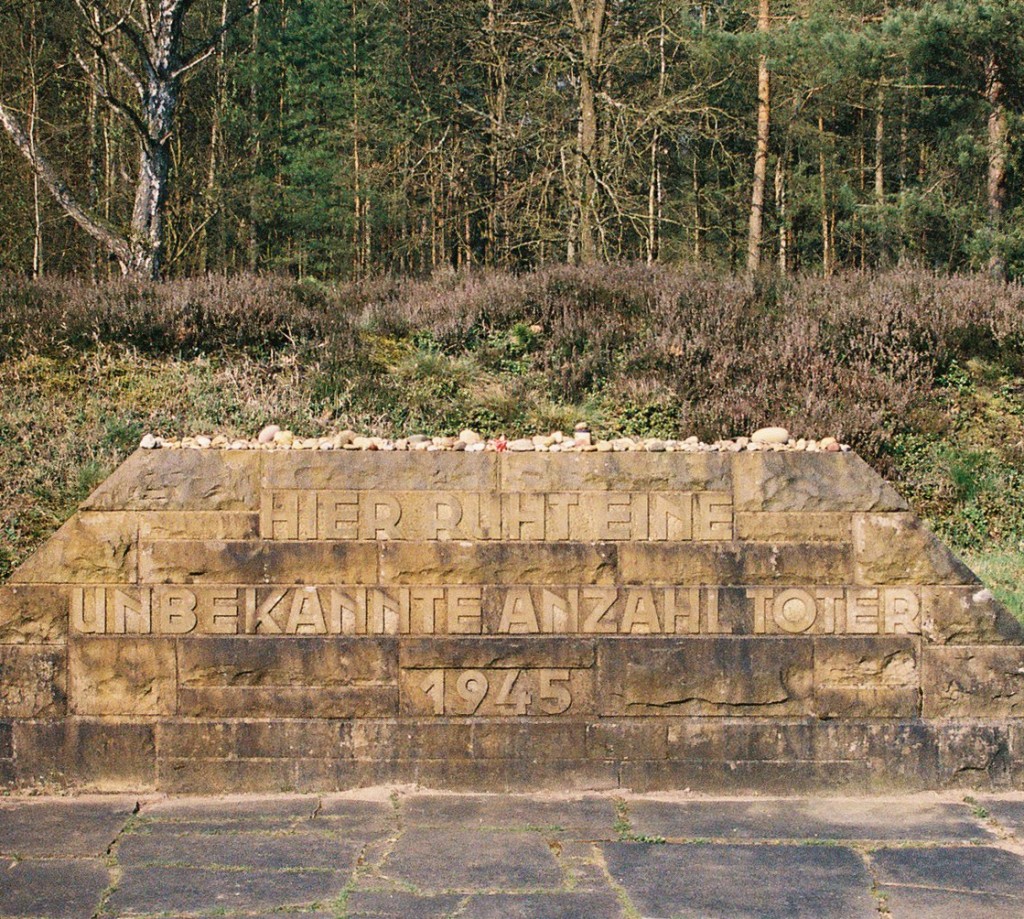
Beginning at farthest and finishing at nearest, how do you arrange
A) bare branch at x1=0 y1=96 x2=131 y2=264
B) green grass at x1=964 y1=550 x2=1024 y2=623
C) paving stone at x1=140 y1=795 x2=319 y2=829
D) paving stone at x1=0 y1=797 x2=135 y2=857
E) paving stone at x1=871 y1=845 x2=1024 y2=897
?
bare branch at x1=0 y1=96 x2=131 y2=264, green grass at x1=964 y1=550 x2=1024 y2=623, paving stone at x1=140 y1=795 x2=319 y2=829, paving stone at x1=0 y1=797 x2=135 y2=857, paving stone at x1=871 y1=845 x2=1024 y2=897

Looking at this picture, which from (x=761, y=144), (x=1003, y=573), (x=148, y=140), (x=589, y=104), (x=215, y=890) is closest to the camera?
(x=215, y=890)

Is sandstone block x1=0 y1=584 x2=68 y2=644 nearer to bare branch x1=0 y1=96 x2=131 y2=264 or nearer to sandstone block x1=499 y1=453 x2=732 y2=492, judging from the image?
sandstone block x1=499 y1=453 x2=732 y2=492

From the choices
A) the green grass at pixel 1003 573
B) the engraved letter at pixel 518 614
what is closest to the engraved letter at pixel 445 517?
the engraved letter at pixel 518 614

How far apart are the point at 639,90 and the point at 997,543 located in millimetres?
13315

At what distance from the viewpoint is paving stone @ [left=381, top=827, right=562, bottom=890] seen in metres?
3.50

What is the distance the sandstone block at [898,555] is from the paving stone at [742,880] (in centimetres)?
116

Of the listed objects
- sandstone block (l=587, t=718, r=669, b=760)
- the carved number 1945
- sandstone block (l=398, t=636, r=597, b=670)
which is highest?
sandstone block (l=398, t=636, r=597, b=670)

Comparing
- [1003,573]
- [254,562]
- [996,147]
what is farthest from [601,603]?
[996,147]

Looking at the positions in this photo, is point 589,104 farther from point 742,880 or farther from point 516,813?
point 742,880

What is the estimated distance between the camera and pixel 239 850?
3779mm

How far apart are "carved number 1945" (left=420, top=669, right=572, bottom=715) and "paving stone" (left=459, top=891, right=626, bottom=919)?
1.11m

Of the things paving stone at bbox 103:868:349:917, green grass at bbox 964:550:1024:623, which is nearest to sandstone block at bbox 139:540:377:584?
paving stone at bbox 103:868:349:917

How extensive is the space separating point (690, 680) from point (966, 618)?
111 cm

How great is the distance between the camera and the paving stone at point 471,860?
3500 mm
